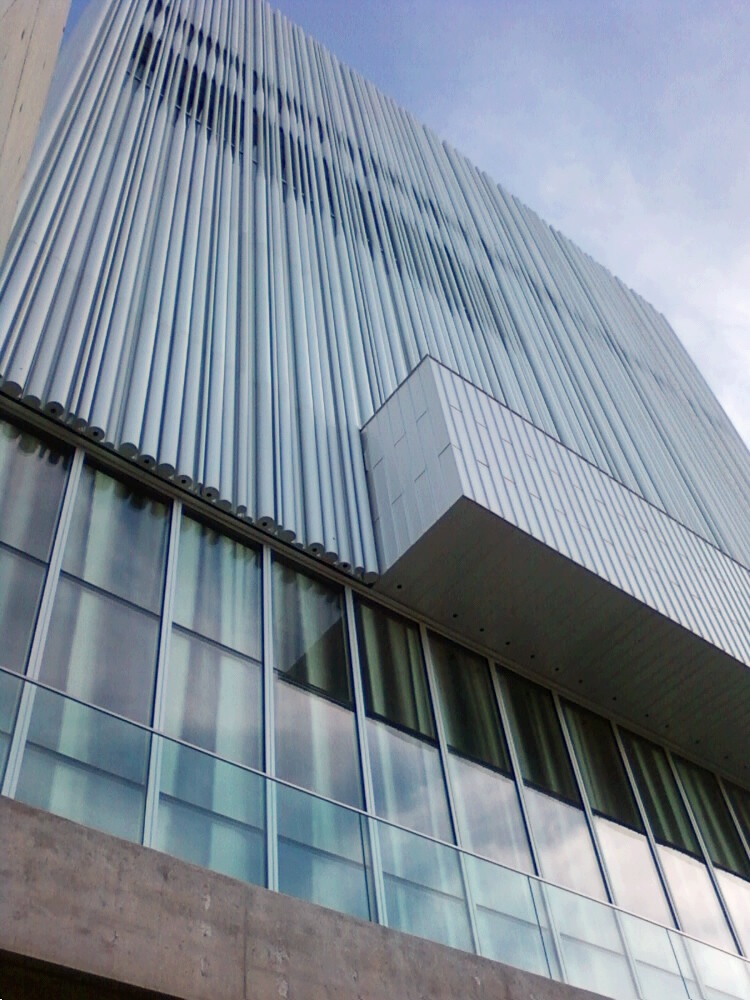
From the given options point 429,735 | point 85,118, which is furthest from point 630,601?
point 85,118

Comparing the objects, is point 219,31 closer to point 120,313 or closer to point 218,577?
point 120,313

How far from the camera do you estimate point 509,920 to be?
9000 mm

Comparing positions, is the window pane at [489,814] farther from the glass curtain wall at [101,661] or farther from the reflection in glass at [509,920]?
the glass curtain wall at [101,661]

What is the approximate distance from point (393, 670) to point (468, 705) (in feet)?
3.70

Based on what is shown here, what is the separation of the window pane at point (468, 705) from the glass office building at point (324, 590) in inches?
1.7

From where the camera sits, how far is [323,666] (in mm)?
10953

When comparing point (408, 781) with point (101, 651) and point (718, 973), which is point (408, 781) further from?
point (718, 973)

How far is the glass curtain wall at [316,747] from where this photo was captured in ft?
26.7

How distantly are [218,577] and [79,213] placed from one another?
5.29m

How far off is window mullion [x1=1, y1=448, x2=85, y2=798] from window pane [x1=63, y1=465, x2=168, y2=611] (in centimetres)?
Result: 9

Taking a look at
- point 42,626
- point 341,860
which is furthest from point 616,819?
point 42,626

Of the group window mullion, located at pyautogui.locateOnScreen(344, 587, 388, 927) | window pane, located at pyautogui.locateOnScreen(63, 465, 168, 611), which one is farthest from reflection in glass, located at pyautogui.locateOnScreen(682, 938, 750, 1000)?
window pane, located at pyautogui.locateOnScreen(63, 465, 168, 611)

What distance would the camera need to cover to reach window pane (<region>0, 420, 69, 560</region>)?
9312 mm

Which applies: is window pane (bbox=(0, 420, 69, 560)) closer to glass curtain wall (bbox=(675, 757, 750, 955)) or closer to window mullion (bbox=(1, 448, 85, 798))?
window mullion (bbox=(1, 448, 85, 798))
